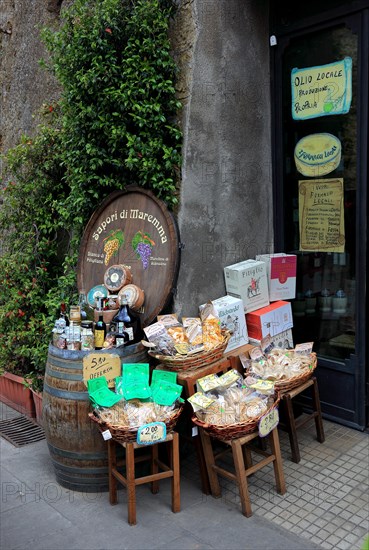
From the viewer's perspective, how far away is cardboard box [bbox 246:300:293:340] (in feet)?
14.7

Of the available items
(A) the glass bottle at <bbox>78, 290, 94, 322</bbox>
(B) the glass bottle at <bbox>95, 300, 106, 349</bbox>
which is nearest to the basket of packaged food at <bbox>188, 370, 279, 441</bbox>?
(B) the glass bottle at <bbox>95, 300, 106, 349</bbox>

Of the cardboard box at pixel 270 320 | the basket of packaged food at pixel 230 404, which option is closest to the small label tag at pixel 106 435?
the basket of packaged food at pixel 230 404

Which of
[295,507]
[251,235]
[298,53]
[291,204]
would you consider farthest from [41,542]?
[298,53]

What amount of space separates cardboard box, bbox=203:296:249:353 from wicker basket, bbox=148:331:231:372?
0.92 ft

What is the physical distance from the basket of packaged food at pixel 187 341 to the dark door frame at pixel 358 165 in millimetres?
1309

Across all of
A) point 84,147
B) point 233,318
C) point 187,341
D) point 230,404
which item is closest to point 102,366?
Answer: point 187,341

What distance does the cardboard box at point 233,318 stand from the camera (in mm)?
4262

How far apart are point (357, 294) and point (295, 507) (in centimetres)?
182

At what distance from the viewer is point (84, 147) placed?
187 inches

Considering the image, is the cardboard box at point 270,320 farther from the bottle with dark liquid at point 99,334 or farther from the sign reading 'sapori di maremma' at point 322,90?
the sign reading 'sapori di maremma' at point 322,90

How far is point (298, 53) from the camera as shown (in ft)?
15.8

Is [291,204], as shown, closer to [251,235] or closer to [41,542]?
[251,235]

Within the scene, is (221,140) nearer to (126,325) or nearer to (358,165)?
(358,165)

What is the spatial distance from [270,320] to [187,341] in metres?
0.97
